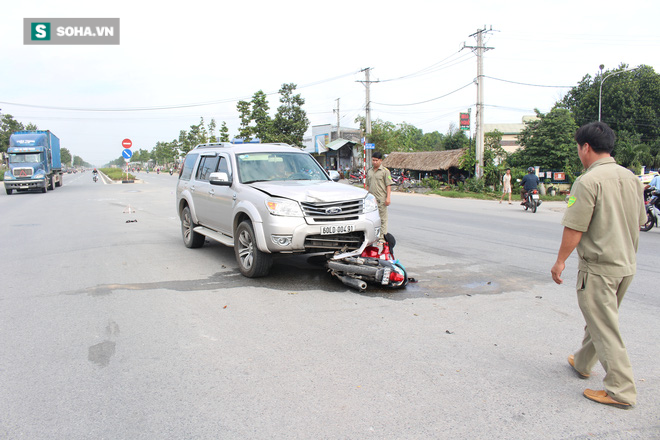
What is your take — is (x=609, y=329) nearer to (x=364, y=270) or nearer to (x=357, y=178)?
(x=364, y=270)

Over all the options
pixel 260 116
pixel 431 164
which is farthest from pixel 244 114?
pixel 431 164

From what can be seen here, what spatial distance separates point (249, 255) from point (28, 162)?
2924 cm

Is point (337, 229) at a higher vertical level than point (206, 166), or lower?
lower

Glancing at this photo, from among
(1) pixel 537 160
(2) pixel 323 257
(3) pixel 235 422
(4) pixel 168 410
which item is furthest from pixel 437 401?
(1) pixel 537 160

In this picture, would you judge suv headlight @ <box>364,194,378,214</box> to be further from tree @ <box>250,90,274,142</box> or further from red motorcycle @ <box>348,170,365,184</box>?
tree @ <box>250,90,274,142</box>

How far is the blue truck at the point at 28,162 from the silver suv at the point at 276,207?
26.3 metres

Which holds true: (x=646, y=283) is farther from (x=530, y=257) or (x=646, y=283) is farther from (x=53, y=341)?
(x=53, y=341)

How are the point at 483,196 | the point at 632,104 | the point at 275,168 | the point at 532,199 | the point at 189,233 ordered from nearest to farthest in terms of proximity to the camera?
1. the point at 275,168
2. the point at 189,233
3. the point at 532,199
4. the point at 483,196
5. the point at 632,104

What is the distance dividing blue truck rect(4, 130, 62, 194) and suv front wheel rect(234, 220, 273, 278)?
92.5ft

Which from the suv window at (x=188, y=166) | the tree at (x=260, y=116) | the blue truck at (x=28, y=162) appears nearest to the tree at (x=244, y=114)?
the tree at (x=260, y=116)

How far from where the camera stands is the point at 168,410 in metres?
3.19

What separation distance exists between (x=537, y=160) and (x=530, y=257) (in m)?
24.2

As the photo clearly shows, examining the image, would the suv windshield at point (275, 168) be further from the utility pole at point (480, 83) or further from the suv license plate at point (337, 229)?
the utility pole at point (480, 83)

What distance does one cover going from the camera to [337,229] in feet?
20.7
